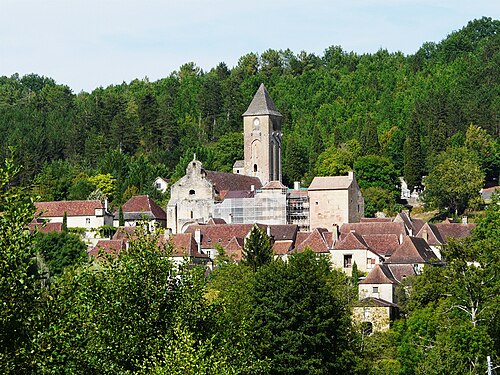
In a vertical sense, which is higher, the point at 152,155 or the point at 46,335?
the point at 152,155

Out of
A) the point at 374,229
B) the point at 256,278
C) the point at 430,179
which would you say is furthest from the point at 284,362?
the point at 430,179

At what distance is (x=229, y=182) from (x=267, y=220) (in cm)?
607

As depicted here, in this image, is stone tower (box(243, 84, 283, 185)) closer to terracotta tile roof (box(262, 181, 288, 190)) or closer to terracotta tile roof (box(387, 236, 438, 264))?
terracotta tile roof (box(262, 181, 288, 190))

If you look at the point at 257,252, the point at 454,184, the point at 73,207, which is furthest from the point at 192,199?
the point at 257,252

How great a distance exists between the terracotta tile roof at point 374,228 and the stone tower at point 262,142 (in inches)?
742

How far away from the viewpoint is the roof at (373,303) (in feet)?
152

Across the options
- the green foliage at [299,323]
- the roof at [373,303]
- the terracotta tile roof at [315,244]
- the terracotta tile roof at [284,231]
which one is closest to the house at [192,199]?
the terracotta tile roof at [284,231]

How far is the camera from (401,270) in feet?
Answer: 186

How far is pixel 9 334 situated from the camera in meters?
19.9

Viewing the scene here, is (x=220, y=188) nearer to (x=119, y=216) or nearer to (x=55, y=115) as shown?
(x=119, y=216)

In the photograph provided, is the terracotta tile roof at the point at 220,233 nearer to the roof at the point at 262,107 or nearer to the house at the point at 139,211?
the house at the point at 139,211

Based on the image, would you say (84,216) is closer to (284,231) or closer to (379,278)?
(284,231)

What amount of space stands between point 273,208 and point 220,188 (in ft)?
16.5

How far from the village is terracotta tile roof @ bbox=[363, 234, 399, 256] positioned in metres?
0.06
